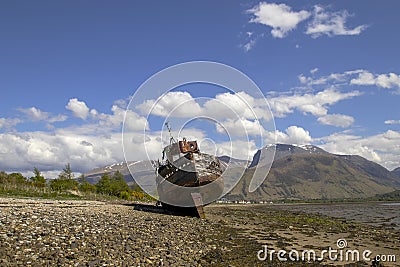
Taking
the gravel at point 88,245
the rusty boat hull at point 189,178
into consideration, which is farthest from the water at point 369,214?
the gravel at point 88,245

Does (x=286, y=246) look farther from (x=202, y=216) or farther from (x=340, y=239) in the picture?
(x=202, y=216)

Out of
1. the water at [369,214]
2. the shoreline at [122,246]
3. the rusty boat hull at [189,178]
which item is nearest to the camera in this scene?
the shoreline at [122,246]

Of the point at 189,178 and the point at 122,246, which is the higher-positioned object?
the point at 189,178

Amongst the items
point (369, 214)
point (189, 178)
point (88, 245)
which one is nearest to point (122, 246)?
point (88, 245)

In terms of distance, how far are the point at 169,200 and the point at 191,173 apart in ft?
16.7

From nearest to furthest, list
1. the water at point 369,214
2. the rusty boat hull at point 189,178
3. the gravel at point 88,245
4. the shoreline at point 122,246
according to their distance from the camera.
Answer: the gravel at point 88,245 → the shoreline at point 122,246 → the rusty boat hull at point 189,178 → the water at point 369,214

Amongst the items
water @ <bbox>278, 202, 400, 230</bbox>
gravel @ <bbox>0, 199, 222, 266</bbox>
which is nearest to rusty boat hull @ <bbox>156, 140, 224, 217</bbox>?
gravel @ <bbox>0, 199, 222, 266</bbox>

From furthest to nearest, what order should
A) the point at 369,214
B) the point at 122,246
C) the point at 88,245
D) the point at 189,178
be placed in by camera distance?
the point at 369,214
the point at 189,178
the point at 122,246
the point at 88,245

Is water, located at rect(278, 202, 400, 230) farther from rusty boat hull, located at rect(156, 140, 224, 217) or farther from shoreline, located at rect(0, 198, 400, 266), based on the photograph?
shoreline, located at rect(0, 198, 400, 266)

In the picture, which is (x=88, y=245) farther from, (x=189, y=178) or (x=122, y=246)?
(x=189, y=178)

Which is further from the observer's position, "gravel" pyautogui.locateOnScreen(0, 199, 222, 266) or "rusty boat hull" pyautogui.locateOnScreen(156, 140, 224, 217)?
"rusty boat hull" pyautogui.locateOnScreen(156, 140, 224, 217)

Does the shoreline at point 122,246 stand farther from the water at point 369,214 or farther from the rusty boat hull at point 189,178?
the water at point 369,214

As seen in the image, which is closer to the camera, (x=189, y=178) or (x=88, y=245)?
(x=88, y=245)

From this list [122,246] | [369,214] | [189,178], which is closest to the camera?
[122,246]
